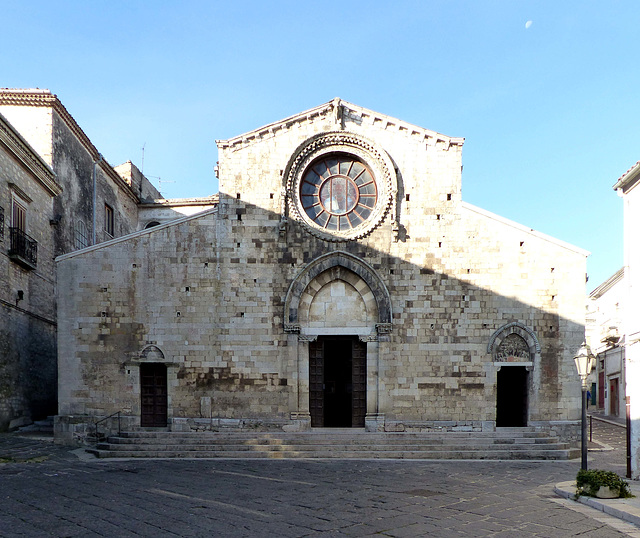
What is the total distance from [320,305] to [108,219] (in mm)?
13808

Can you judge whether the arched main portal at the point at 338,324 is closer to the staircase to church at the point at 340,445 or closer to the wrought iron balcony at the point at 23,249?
the staircase to church at the point at 340,445

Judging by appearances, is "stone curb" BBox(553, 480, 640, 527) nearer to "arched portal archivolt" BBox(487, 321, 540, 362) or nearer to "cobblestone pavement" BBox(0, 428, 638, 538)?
"cobblestone pavement" BBox(0, 428, 638, 538)

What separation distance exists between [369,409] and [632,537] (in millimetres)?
11164

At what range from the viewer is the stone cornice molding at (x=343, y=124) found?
1992 centimetres

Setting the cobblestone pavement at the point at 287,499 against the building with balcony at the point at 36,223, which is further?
the building with balcony at the point at 36,223

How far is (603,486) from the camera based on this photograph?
10.8m

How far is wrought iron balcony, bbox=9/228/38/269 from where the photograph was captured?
793 inches

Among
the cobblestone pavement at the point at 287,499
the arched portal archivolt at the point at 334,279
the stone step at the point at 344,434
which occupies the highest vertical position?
the arched portal archivolt at the point at 334,279

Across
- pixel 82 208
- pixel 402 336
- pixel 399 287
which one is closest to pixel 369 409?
pixel 402 336

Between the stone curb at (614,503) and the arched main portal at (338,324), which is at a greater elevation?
the arched main portal at (338,324)

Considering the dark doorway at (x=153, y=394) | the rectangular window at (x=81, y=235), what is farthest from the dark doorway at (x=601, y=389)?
the rectangular window at (x=81, y=235)

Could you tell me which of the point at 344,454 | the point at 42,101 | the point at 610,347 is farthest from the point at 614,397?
the point at 42,101

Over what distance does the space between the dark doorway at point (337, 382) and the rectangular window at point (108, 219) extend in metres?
13.5

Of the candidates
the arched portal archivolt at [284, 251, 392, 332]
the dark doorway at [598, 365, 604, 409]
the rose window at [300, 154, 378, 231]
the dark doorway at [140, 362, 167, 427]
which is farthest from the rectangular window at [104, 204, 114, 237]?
the dark doorway at [598, 365, 604, 409]
